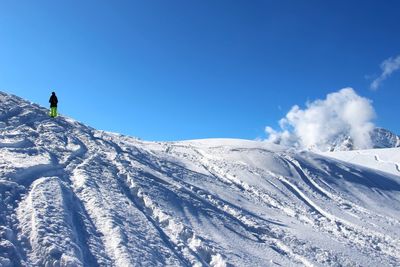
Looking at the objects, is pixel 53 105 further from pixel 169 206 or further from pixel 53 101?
pixel 169 206

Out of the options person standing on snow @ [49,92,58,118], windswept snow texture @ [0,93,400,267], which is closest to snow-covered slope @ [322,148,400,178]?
windswept snow texture @ [0,93,400,267]

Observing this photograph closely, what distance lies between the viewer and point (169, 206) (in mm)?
17438

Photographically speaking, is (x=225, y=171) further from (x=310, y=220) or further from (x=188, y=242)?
(x=188, y=242)

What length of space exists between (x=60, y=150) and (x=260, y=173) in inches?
468

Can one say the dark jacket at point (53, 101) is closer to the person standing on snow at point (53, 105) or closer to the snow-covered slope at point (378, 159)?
the person standing on snow at point (53, 105)

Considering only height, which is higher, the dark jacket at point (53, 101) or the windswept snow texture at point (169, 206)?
the dark jacket at point (53, 101)

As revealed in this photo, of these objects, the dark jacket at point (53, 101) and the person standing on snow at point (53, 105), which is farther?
the dark jacket at point (53, 101)

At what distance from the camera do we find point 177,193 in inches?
766

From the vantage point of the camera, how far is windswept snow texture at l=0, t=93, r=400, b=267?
12.5 meters

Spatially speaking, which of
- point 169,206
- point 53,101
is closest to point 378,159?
point 53,101

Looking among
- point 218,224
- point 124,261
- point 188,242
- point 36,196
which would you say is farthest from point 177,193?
point 124,261

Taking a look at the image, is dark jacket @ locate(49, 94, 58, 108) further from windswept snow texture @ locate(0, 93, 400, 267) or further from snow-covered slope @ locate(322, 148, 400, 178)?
snow-covered slope @ locate(322, 148, 400, 178)

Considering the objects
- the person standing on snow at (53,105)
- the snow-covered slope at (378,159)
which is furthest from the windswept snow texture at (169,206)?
the snow-covered slope at (378,159)

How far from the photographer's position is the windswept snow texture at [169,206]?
1252 cm
